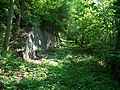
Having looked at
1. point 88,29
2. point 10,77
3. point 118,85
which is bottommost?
point 118,85

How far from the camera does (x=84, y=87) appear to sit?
8078mm

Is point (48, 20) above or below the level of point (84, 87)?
above

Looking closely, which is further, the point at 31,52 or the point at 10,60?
the point at 31,52

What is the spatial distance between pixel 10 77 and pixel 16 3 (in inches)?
266

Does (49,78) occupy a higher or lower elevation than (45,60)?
lower

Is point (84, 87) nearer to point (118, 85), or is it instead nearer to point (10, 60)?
point (118, 85)

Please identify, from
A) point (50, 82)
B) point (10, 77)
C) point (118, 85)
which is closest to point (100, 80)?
point (118, 85)

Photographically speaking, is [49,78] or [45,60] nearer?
[49,78]

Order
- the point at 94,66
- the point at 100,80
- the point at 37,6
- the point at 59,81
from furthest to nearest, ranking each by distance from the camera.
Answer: the point at 37,6
the point at 94,66
the point at 100,80
the point at 59,81

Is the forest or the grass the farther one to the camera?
the forest


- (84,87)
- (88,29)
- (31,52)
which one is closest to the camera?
(84,87)

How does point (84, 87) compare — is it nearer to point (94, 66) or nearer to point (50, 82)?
point (50, 82)

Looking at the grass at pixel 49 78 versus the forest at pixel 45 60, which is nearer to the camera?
the grass at pixel 49 78

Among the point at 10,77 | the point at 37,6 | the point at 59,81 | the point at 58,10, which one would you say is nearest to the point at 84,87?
the point at 59,81
